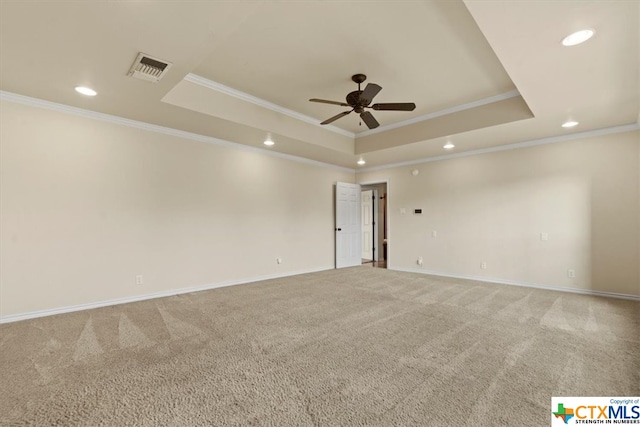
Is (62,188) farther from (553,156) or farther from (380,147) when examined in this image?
(553,156)

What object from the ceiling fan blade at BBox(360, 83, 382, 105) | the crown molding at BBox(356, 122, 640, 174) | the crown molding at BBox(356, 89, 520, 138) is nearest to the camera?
the ceiling fan blade at BBox(360, 83, 382, 105)

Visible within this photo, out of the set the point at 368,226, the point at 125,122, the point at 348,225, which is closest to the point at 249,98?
the point at 125,122

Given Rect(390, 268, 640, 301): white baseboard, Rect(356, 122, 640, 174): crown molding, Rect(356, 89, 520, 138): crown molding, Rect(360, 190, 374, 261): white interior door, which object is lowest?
Rect(390, 268, 640, 301): white baseboard

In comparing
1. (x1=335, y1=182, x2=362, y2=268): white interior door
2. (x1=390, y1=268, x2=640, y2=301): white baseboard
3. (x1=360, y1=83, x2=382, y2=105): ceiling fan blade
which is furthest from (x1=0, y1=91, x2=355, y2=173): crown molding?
(x1=390, y1=268, x2=640, y2=301): white baseboard

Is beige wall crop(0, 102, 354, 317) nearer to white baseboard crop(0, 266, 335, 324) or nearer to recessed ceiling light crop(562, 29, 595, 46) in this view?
white baseboard crop(0, 266, 335, 324)

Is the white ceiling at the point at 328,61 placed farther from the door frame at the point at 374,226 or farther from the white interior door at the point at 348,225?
the door frame at the point at 374,226

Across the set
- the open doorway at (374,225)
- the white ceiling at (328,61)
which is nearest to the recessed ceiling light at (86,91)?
the white ceiling at (328,61)

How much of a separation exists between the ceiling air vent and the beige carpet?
259 centimetres

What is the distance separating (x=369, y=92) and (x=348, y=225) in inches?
171

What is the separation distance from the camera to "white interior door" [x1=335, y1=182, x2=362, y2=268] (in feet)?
22.8

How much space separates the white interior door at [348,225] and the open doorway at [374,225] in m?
1.17

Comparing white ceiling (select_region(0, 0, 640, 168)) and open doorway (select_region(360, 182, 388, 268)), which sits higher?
white ceiling (select_region(0, 0, 640, 168))

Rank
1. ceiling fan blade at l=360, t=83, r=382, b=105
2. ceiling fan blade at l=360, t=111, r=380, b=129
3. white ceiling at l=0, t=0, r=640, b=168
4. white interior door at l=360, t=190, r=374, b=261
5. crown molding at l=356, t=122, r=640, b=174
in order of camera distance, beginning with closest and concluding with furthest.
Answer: white ceiling at l=0, t=0, r=640, b=168 → ceiling fan blade at l=360, t=83, r=382, b=105 → ceiling fan blade at l=360, t=111, r=380, b=129 → crown molding at l=356, t=122, r=640, b=174 → white interior door at l=360, t=190, r=374, b=261

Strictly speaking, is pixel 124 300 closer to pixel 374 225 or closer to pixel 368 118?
pixel 368 118
